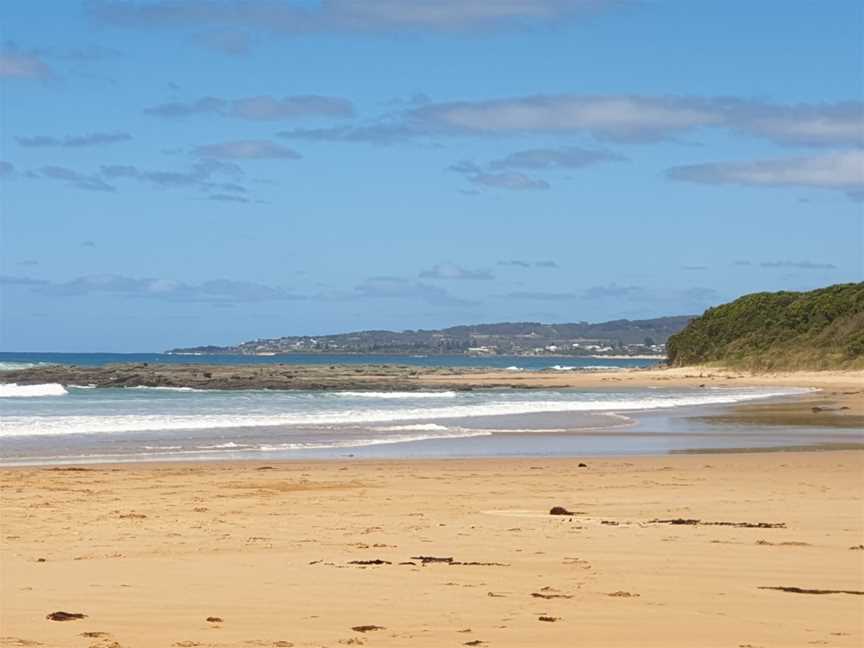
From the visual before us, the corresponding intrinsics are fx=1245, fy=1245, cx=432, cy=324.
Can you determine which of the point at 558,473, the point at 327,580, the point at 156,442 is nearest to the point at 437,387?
the point at 156,442

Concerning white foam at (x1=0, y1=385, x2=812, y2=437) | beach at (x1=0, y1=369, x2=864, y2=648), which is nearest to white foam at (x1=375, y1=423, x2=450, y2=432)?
white foam at (x1=0, y1=385, x2=812, y2=437)

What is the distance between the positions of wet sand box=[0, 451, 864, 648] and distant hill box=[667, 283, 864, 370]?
6707 centimetres

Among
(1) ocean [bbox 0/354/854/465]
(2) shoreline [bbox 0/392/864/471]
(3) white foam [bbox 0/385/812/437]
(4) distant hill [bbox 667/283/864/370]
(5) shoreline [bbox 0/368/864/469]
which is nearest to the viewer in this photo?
(2) shoreline [bbox 0/392/864/471]

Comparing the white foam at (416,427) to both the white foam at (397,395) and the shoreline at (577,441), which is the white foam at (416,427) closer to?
the shoreline at (577,441)

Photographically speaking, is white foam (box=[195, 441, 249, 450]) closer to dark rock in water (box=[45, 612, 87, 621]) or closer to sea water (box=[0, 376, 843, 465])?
sea water (box=[0, 376, 843, 465])

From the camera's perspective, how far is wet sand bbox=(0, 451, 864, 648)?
732 centimetres

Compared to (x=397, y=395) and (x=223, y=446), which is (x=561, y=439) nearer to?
(x=223, y=446)

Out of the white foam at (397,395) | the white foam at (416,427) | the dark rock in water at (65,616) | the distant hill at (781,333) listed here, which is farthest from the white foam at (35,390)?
the dark rock in water at (65,616)

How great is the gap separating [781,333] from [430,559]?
278ft

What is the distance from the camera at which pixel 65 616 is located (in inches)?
299

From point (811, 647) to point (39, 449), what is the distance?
18876 mm

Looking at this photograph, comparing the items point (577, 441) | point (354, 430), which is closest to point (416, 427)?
point (354, 430)

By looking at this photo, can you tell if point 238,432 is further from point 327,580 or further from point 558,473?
point 327,580

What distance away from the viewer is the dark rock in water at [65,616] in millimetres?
7541
